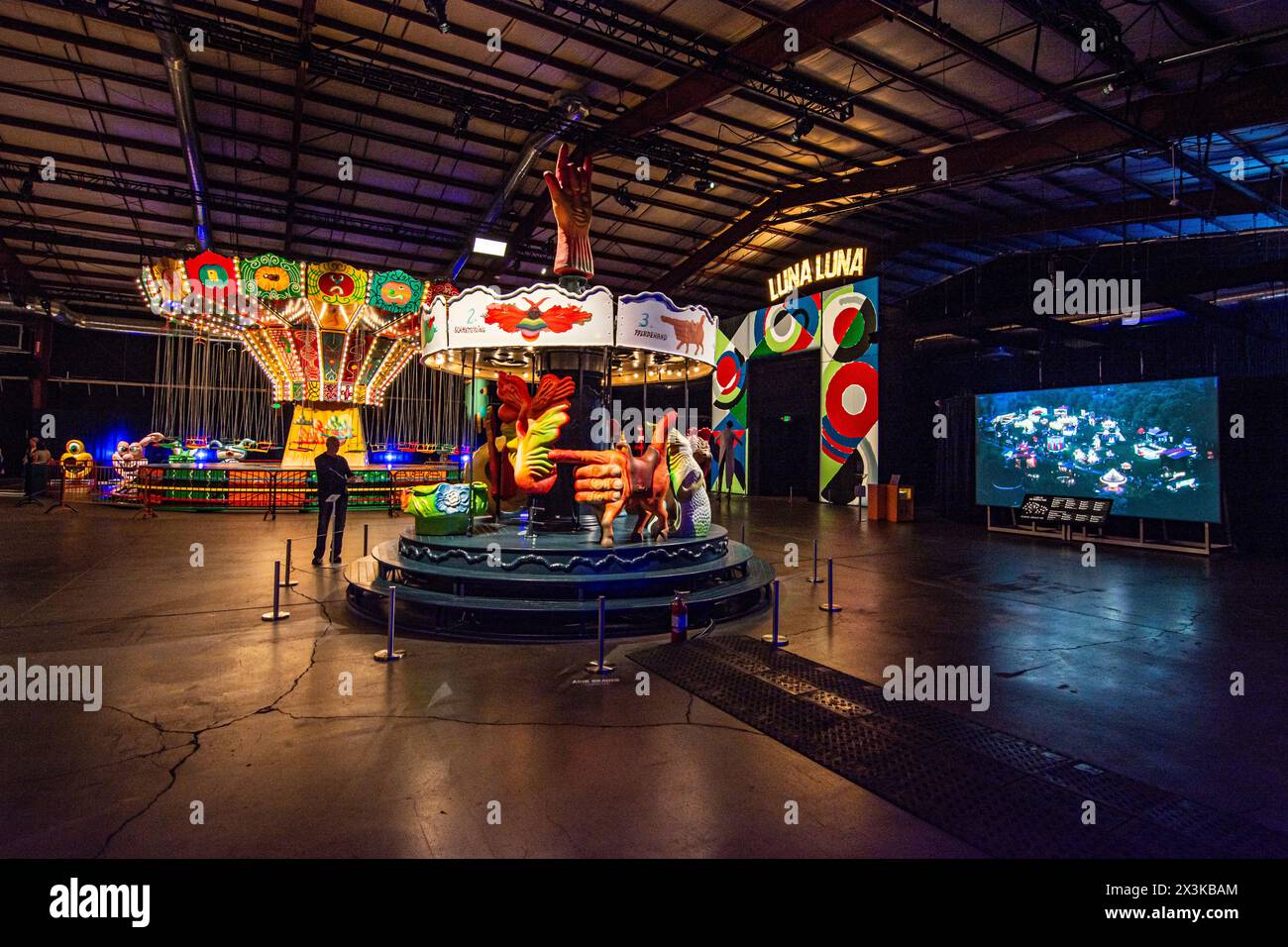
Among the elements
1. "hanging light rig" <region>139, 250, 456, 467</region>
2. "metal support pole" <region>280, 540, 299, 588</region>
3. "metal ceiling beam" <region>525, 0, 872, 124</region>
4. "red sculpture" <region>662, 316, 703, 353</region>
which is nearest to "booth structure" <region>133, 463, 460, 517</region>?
"hanging light rig" <region>139, 250, 456, 467</region>

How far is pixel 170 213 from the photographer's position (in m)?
17.8

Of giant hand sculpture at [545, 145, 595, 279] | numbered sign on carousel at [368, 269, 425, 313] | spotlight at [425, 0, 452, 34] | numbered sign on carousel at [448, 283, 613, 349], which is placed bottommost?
numbered sign on carousel at [448, 283, 613, 349]

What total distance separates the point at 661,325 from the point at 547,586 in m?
3.20

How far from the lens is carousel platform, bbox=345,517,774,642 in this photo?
5.95 meters

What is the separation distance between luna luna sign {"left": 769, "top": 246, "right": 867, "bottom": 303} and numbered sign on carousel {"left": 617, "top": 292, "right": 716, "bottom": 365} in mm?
13268

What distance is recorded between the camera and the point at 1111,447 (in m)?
12.6

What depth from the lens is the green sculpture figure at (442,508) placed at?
25.1ft

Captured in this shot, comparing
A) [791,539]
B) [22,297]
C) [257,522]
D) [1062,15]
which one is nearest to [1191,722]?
[791,539]

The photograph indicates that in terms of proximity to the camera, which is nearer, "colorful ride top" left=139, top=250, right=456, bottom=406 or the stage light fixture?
"colorful ride top" left=139, top=250, right=456, bottom=406

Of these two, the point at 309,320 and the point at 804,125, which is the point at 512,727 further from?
the point at 309,320

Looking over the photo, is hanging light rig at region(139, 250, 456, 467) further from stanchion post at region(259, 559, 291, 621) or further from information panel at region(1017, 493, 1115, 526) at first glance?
information panel at region(1017, 493, 1115, 526)

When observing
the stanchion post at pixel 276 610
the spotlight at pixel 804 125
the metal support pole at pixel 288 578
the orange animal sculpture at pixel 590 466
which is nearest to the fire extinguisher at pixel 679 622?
the orange animal sculpture at pixel 590 466

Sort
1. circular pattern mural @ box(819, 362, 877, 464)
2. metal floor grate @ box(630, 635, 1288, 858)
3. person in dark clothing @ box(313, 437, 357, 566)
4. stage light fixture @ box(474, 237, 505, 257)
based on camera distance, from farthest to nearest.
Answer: circular pattern mural @ box(819, 362, 877, 464), stage light fixture @ box(474, 237, 505, 257), person in dark clothing @ box(313, 437, 357, 566), metal floor grate @ box(630, 635, 1288, 858)

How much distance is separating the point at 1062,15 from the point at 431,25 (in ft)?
33.7
